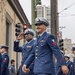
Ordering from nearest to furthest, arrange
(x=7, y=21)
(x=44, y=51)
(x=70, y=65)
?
1. (x=44, y=51)
2. (x=70, y=65)
3. (x=7, y=21)

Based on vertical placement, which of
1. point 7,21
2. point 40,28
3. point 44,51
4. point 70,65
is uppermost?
point 7,21

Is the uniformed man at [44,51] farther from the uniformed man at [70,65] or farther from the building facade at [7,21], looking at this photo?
the building facade at [7,21]

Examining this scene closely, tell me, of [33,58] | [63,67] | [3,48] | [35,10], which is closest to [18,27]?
[35,10]

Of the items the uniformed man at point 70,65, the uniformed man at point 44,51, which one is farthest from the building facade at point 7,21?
the uniformed man at point 44,51

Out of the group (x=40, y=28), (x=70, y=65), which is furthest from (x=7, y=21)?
(x=40, y=28)

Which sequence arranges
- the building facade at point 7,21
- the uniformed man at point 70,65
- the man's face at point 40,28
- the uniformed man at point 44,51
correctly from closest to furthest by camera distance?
the uniformed man at point 44,51 < the man's face at point 40,28 < the uniformed man at point 70,65 < the building facade at point 7,21

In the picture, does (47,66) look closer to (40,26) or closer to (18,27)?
(40,26)

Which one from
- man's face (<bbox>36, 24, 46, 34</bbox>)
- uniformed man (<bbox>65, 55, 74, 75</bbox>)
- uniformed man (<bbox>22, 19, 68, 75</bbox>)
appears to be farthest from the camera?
uniformed man (<bbox>65, 55, 74, 75</bbox>)

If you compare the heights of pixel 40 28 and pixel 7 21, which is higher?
pixel 7 21

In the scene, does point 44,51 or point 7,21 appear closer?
point 44,51

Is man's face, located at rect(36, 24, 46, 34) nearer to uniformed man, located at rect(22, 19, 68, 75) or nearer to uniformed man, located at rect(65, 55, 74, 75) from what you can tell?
uniformed man, located at rect(22, 19, 68, 75)

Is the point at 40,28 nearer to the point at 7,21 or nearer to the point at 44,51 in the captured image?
the point at 44,51

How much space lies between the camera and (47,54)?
800 cm

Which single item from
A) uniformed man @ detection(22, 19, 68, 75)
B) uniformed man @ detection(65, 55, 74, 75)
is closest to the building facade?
uniformed man @ detection(65, 55, 74, 75)
